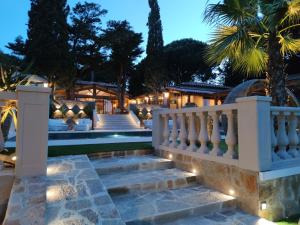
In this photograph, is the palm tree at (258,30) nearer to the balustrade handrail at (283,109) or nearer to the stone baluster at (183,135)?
the balustrade handrail at (283,109)

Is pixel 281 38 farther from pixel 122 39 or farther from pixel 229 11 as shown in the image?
pixel 122 39

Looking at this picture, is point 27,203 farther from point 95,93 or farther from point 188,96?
point 95,93

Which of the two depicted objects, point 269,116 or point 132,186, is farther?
point 132,186

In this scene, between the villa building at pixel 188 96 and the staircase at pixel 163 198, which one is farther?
the villa building at pixel 188 96

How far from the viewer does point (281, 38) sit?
4727mm

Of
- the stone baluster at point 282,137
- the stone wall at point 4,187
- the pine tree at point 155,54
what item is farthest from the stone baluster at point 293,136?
the pine tree at point 155,54

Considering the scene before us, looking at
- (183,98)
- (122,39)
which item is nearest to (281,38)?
(183,98)

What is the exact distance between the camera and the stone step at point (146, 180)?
3897mm

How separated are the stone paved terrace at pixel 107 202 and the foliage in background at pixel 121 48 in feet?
72.9

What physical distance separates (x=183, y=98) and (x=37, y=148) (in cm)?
2131

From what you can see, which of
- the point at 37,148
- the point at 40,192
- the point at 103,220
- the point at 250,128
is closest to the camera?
the point at 103,220

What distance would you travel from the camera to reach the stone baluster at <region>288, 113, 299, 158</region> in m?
3.94

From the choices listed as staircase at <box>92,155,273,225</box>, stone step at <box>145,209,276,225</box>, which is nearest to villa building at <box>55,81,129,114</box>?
staircase at <box>92,155,273,225</box>

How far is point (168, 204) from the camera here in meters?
3.50
